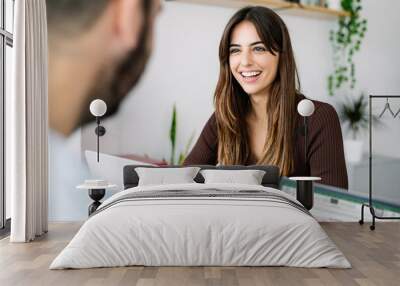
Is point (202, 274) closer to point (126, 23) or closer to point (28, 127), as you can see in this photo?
point (28, 127)

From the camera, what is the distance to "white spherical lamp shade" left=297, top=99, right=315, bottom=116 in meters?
6.50

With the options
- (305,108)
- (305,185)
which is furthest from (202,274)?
(305,108)

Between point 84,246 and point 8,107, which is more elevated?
point 8,107

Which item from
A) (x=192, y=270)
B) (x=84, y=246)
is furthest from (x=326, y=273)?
(x=84, y=246)

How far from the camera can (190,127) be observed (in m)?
7.00

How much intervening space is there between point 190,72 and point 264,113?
0.97 meters

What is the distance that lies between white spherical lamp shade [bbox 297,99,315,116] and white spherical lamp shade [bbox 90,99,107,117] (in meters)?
2.12

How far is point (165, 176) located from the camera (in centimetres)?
611

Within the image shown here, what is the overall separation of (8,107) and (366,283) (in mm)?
4144

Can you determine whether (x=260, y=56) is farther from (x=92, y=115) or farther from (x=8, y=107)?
(x=8, y=107)

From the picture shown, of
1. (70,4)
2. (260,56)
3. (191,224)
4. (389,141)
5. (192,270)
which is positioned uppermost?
(70,4)

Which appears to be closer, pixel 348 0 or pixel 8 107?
pixel 8 107

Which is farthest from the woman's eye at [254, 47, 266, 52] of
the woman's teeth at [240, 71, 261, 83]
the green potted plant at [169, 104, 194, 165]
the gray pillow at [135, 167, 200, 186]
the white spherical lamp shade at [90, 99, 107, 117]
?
the white spherical lamp shade at [90, 99, 107, 117]

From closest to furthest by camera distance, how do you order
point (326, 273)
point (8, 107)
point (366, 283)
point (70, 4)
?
1. point (366, 283)
2. point (326, 273)
3. point (8, 107)
4. point (70, 4)
